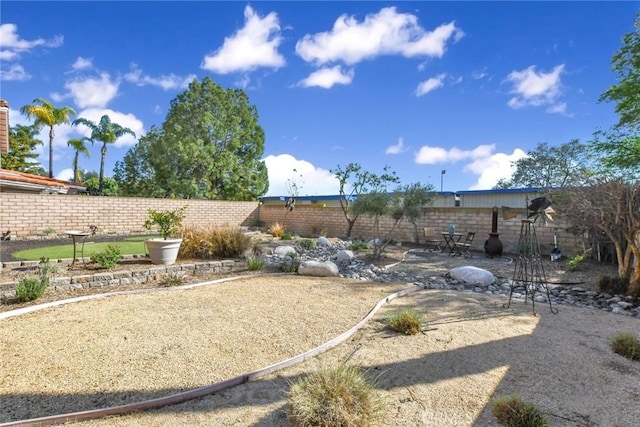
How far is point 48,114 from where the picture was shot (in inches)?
938

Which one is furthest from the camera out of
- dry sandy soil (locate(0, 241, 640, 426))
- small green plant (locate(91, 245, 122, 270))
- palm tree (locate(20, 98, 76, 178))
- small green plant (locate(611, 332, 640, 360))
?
palm tree (locate(20, 98, 76, 178))

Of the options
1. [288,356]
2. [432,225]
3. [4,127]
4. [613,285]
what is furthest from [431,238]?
[4,127]

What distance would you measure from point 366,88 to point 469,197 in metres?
9.40

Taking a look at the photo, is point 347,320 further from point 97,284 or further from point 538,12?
point 538,12

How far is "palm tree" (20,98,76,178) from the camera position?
23311 mm

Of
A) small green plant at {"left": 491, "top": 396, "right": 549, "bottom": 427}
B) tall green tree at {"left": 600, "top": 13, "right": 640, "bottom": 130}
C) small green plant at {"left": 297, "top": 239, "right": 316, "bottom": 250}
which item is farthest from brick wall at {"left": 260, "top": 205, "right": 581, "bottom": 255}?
small green plant at {"left": 491, "top": 396, "right": 549, "bottom": 427}

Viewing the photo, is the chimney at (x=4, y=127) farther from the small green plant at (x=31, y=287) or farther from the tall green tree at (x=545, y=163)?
the tall green tree at (x=545, y=163)

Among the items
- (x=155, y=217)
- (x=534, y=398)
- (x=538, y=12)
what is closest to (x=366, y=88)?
(x=538, y=12)

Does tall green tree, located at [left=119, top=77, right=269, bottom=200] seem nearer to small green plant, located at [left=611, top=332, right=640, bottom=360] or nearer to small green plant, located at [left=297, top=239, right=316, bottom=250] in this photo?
small green plant, located at [left=297, top=239, right=316, bottom=250]

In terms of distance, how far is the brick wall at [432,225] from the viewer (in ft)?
31.7

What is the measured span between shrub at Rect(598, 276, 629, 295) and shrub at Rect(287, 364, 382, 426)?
5.70 meters

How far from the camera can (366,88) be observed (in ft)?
34.1

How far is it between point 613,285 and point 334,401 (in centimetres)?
609

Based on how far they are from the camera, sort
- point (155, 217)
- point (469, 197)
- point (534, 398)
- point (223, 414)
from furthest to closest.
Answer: point (469, 197) → point (155, 217) → point (534, 398) → point (223, 414)
